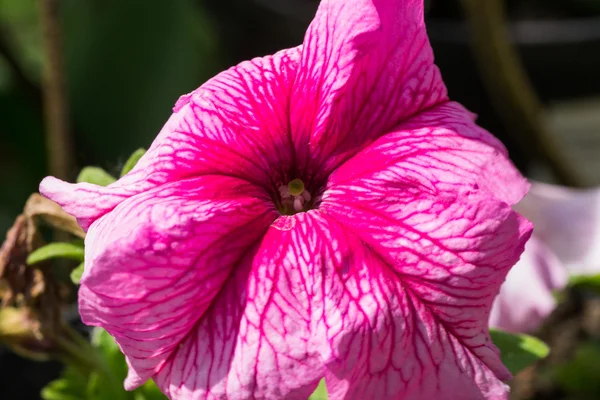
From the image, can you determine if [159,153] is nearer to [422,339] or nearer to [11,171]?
[422,339]

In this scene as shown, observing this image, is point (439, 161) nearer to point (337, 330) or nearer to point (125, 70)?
point (337, 330)

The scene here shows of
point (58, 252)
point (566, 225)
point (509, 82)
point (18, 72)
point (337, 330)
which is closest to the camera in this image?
point (337, 330)

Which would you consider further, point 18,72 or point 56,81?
point 18,72

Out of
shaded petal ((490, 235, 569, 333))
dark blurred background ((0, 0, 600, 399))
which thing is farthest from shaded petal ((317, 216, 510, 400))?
dark blurred background ((0, 0, 600, 399))

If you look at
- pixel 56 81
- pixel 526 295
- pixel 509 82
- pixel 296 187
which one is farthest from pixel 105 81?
pixel 296 187

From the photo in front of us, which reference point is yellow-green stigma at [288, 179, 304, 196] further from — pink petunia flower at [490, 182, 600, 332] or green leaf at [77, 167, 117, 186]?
pink petunia flower at [490, 182, 600, 332]

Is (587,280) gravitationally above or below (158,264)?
below
